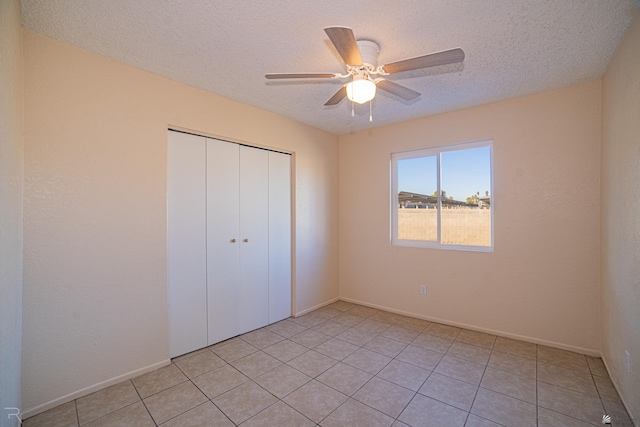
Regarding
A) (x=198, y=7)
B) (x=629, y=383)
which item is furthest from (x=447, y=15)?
(x=629, y=383)

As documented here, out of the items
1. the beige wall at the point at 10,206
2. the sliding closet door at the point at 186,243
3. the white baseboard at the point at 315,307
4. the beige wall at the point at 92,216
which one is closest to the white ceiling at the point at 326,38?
the beige wall at the point at 92,216

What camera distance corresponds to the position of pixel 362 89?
182 cm

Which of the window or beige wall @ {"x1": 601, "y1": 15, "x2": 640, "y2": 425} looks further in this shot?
the window

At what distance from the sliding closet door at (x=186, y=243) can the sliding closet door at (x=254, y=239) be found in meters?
0.46

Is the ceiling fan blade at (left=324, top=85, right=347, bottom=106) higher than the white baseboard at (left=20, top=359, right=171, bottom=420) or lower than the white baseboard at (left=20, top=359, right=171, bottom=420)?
higher

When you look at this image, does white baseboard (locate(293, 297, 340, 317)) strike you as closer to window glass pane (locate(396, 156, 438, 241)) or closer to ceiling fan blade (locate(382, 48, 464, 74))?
window glass pane (locate(396, 156, 438, 241))

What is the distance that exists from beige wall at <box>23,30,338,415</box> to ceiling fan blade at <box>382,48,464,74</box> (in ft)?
6.37

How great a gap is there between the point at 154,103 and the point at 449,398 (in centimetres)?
338

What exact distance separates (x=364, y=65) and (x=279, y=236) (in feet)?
7.52

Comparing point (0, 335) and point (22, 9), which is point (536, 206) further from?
point (22, 9)

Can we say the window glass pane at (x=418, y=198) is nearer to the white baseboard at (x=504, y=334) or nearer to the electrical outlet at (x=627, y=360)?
the white baseboard at (x=504, y=334)

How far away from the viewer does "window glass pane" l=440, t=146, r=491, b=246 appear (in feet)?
10.3

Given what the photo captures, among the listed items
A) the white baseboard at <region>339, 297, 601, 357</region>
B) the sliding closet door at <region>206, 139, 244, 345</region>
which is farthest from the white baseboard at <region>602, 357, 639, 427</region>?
the sliding closet door at <region>206, 139, 244, 345</region>

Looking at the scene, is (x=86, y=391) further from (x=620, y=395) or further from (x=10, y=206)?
(x=620, y=395)
